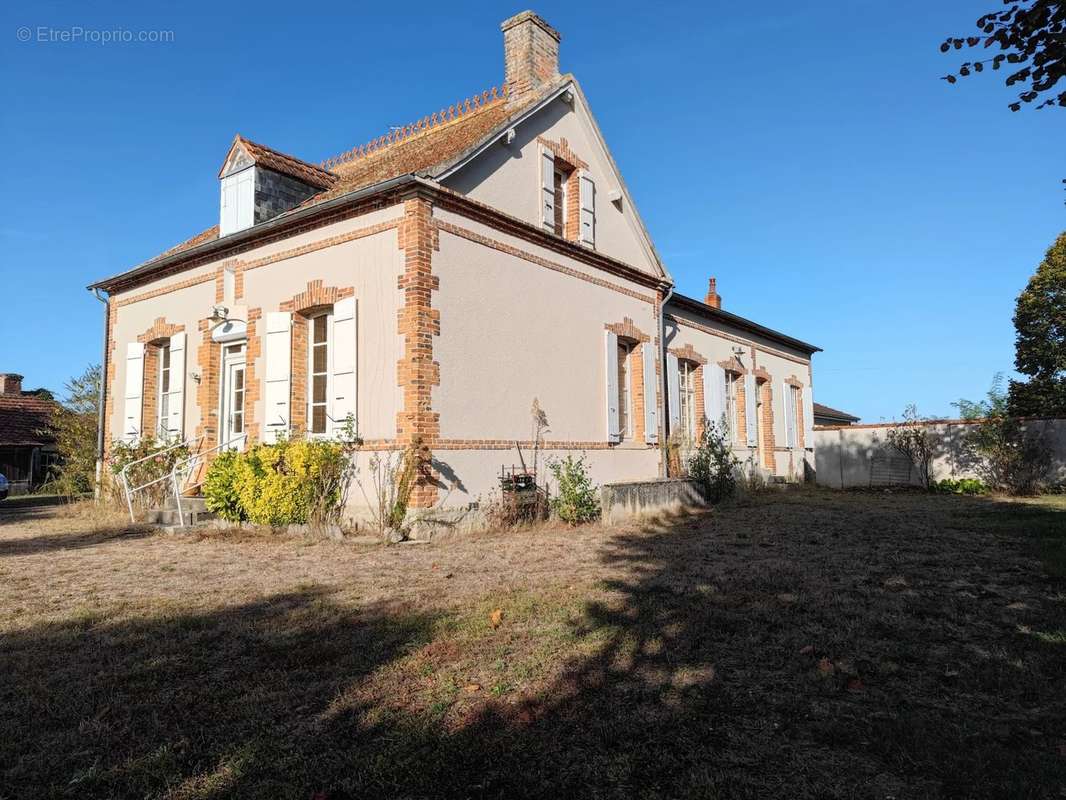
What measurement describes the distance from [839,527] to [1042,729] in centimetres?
631

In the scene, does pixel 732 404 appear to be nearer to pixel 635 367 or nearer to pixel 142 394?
pixel 635 367

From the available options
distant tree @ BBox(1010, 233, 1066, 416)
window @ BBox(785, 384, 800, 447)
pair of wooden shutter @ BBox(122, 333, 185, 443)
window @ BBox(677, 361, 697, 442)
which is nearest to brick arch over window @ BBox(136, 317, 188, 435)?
pair of wooden shutter @ BBox(122, 333, 185, 443)

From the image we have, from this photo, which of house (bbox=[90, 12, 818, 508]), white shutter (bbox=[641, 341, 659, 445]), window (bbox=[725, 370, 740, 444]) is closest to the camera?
house (bbox=[90, 12, 818, 508])

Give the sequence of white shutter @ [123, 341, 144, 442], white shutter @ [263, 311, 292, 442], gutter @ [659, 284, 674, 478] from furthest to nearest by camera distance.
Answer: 1. gutter @ [659, 284, 674, 478]
2. white shutter @ [123, 341, 144, 442]
3. white shutter @ [263, 311, 292, 442]

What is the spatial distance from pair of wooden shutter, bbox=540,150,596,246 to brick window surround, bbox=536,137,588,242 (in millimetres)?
53

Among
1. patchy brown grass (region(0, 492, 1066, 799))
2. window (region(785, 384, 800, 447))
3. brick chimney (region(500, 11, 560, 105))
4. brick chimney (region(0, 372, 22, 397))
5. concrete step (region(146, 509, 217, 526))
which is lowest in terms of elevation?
patchy brown grass (region(0, 492, 1066, 799))

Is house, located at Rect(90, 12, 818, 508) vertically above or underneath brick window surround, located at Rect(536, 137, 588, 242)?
underneath

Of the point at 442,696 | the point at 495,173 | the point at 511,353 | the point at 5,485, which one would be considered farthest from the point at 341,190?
the point at 5,485

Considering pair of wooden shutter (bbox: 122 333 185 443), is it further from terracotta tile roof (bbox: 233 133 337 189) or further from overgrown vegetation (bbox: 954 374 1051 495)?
overgrown vegetation (bbox: 954 374 1051 495)

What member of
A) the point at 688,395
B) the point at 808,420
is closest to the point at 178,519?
the point at 688,395

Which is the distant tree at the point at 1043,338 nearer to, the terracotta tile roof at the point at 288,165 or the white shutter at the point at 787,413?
the white shutter at the point at 787,413

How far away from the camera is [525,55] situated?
A: 11383mm

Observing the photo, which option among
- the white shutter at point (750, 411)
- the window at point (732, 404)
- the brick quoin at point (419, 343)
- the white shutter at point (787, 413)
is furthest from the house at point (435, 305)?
the white shutter at point (787, 413)

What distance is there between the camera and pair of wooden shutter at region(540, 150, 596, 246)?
10571 millimetres
